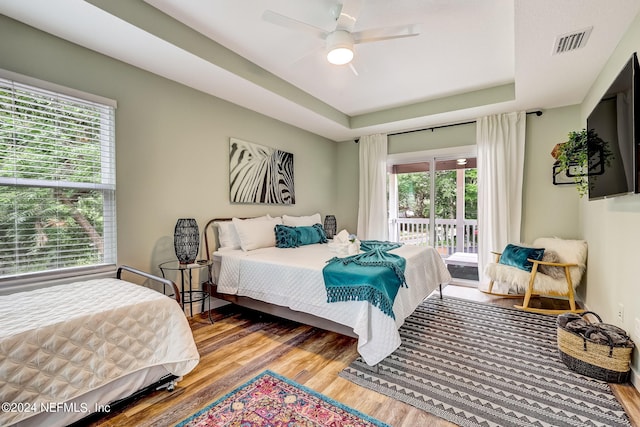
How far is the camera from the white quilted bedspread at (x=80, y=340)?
1.32 metres

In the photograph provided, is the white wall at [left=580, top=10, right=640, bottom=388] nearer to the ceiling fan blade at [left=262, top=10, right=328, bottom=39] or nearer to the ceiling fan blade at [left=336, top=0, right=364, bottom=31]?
the ceiling fan blade at [left=336, top=0, right=364, bottom=31]

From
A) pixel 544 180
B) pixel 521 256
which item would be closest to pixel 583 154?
pixel 544 180

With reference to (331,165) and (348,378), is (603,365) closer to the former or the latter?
(348,378)

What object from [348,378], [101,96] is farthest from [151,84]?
[348,378]

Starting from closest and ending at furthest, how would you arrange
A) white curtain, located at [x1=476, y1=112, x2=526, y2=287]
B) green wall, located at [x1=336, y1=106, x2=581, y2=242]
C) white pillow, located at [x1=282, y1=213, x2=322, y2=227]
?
green wall, located at [x1=336, y1=106, x2=581, y2=242], white curtain, located at [x1=476, y1=112, x2=526, y2=287], white pillow, located at [x1=282, y1=213, x2=322, y2=227]

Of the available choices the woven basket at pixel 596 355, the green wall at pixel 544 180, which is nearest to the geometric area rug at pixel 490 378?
the woven basket at pixel 596 355

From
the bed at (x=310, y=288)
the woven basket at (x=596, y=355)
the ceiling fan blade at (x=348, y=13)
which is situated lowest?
the woven basket at (x=596, y=355)

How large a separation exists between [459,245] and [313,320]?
330 cm

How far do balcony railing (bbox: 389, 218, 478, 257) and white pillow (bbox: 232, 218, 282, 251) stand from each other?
247 cm

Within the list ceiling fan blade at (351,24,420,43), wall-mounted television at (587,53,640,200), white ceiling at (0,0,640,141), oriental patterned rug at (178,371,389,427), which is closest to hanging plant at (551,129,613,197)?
wall-mounted television at (587,53,640,200)

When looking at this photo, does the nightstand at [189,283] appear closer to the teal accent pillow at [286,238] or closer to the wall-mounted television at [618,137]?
Answer: the teal accent pillow at [286,238]

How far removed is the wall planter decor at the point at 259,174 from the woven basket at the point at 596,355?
3.48 metres

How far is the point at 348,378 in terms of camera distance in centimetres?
202

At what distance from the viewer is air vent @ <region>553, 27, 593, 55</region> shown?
215 centimetres
